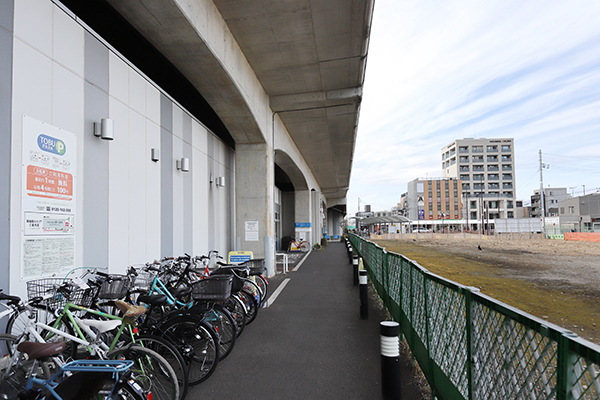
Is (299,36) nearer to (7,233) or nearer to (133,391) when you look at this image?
(7,233)

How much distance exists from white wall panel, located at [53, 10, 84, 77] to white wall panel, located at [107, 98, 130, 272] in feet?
3.05

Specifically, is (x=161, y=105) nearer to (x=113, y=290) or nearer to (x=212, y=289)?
(x=113, y=290)

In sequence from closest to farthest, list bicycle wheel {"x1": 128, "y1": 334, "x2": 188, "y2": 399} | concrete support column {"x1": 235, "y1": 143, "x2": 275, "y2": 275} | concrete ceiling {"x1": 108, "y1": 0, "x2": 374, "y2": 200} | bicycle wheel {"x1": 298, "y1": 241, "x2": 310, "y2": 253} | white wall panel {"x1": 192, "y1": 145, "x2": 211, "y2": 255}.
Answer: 1. bicycle wheel {"x1": 128, "y1": 334, "x2": 188, "y2": 399}
2. concrete ceiling {"x1": 108, "y1": 0, "x2": 374, "y2": 200}
3. white wall panel {"x1": 192, "y1": 145, "x2": 211, "y2": 255}
4. concrete support column {"x1": 235, "y1": 143, "x2": 275, "y2": 275}
5. bicycle wheel {"x1": 298, "y1": 241, "x2": 310, "y2": 253}

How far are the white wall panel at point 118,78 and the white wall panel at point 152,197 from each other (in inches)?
36.8

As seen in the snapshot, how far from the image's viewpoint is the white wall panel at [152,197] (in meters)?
7.29

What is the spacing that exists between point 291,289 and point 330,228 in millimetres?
62977

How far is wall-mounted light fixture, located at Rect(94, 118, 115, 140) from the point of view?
5.71m

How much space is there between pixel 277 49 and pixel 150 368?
872 centimetres

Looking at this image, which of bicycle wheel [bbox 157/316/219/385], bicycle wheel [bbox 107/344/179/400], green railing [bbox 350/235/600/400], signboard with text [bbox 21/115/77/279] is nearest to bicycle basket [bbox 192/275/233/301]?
bicycle wheel [bbox 157/316/219/385]

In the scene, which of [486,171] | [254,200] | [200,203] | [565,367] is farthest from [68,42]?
[486,171]

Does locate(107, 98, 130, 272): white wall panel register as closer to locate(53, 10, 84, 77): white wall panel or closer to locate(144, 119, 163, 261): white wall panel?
locate(144, 119, 163, 261): white wall panel

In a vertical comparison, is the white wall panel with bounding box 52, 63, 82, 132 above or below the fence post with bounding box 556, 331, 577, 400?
above

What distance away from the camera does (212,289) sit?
4.36 metres

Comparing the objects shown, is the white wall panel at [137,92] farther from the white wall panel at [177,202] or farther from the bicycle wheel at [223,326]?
the bicycle wheel at [223,326]
